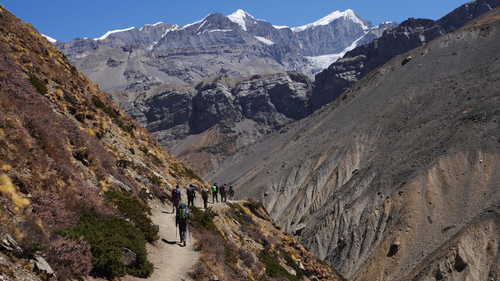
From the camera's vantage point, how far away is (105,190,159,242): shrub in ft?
52.4

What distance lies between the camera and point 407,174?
6322cm

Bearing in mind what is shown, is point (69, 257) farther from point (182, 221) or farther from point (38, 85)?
point (38, 85)

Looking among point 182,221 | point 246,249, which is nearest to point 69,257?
point 182,221

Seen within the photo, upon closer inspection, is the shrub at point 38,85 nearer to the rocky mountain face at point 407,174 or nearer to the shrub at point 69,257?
the shrub at point 69,257

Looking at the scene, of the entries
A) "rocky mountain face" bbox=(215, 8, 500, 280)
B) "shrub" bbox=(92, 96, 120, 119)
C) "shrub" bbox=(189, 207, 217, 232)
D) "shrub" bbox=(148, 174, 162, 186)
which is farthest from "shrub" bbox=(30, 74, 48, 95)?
"rocky mountain face" bbox=(215, 8, 500, 280)

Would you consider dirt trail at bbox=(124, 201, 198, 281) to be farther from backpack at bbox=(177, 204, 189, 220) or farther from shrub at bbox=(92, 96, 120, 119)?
shrub at bbox=(92, 96, 120, 119)

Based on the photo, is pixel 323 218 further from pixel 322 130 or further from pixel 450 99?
pixel 322 130

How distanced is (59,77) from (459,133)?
54.1m

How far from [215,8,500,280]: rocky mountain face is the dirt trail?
108 ft

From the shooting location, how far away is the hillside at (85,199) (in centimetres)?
1103

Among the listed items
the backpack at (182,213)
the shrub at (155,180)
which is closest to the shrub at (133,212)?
the backpack at (182,213)

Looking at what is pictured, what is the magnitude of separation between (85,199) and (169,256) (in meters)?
3.23

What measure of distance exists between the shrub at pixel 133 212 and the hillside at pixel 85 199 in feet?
0.15

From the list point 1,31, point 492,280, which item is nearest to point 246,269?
point 1,31
